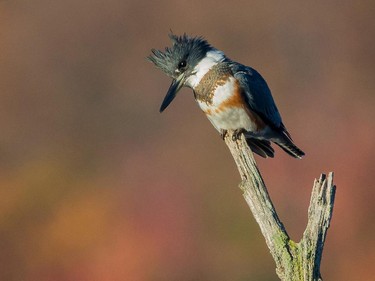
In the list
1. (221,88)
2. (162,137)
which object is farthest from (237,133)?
(162,137)

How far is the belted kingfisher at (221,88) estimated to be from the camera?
5.21 metres

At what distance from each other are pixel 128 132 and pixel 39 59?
2.99 metres

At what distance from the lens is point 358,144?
1432 cm

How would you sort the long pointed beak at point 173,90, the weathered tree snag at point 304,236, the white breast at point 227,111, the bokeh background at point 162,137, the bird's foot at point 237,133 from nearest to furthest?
the weathered tree snag at point 304,236 < the bird's foot at point 237,133 < the white breast at point 227,111 < the long pointed beak at point 173,90 < the bokeh background at point 162,137

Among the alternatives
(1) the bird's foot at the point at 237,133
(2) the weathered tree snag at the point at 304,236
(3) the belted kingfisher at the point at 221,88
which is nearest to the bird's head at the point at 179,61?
(3) the belted kingfisher at the point at 221,88

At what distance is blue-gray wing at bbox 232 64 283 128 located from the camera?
17.3 feet

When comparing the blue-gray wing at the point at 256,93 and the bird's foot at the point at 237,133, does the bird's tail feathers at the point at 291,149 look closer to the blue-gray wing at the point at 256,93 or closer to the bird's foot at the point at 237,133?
the blue-gray wing at the point at 256,93

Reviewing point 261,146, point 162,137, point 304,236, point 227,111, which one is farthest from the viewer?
point 162,137

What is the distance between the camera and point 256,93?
209 inches

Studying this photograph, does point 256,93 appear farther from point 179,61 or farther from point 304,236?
point 304,236

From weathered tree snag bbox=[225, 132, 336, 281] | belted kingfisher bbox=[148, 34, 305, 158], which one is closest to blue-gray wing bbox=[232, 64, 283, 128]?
belted kingfisher bbox=[148, 34, 305, 158]

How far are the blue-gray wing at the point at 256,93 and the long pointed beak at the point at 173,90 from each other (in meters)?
0.28

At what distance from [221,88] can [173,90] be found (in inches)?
10.6

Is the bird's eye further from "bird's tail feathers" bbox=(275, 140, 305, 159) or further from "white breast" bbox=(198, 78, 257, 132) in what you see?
"bird's tail feathers" bbox=(275, 140, 305, 159)
